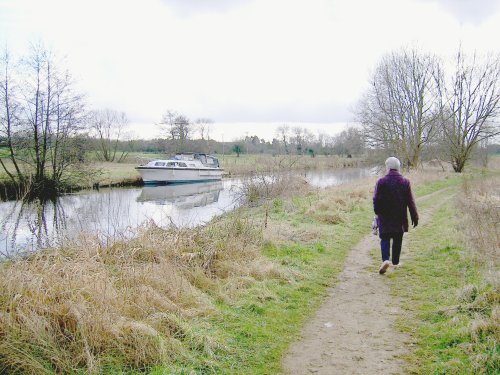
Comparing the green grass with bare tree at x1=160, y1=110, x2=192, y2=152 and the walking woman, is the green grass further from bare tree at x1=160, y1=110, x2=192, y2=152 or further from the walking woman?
bare tree at x1=160, y1=110, x2=192, y2=152

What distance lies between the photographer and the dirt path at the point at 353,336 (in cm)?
360

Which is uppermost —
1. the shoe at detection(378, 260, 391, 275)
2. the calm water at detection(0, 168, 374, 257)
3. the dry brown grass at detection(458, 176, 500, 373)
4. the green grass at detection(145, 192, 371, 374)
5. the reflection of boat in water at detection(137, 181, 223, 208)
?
the dry brown grass at detection(458, 176, 500, 373)

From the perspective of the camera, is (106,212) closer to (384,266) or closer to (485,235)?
(384,266)

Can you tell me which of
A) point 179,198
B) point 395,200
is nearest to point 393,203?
point 395,200

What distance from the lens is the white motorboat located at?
32438 mm

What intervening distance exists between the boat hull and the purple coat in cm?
2805

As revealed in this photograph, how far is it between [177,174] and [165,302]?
30.3 metres

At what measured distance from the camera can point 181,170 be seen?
3438 cm

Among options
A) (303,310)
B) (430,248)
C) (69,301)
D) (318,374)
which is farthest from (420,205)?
(69,301)

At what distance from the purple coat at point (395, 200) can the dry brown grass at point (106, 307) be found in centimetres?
207

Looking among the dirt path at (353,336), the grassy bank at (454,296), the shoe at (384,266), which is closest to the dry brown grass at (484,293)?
the grassy bank at (454,296)

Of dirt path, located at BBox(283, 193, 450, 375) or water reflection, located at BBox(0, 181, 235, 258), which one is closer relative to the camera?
dirt path, located at BBox(283, 193, 450, 375)

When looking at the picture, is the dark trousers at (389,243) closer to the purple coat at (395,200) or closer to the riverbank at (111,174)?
the purple coat at (395,200)

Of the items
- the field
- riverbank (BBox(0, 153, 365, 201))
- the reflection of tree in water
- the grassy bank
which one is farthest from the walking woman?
the field
